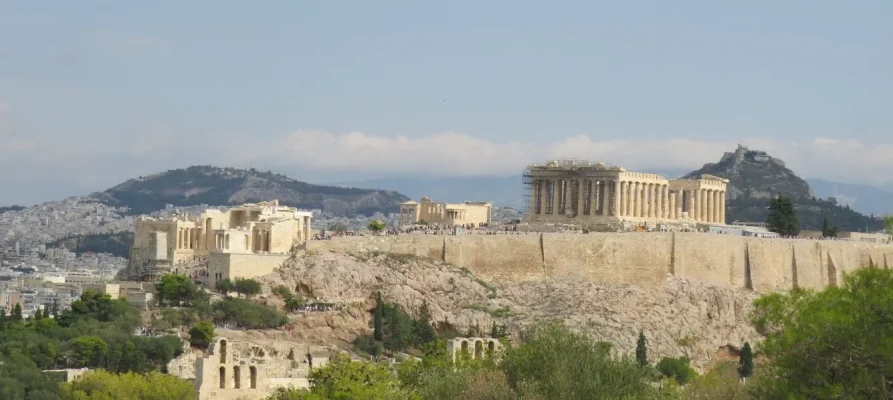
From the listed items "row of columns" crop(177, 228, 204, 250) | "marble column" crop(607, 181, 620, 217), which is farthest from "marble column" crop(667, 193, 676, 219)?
"row of columns" crop(177, 228, 204, 250)

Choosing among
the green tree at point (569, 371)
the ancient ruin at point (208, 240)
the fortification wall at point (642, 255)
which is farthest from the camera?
the fortification wall at point (642, 255)

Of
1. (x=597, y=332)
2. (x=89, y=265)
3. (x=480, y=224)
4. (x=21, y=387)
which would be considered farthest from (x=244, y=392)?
(x=89, y=265)

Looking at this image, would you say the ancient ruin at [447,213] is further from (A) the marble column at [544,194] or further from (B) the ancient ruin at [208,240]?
(B) the ancient ruin at [208,240]

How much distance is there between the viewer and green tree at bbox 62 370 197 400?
60.2 m

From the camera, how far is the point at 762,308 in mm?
47219

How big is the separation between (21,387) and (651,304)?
38458 mm

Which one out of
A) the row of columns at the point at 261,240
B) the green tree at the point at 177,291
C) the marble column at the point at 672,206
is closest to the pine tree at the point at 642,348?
the row of columns at the point at 261,240

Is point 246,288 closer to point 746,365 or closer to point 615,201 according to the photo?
point 746,365

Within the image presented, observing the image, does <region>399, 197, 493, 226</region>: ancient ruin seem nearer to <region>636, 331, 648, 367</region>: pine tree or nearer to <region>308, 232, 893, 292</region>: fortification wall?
<region>308, 232, 893, 292</region>: fortification wall

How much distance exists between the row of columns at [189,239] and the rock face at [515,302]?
554 cm

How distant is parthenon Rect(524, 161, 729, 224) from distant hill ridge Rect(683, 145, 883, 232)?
204ft

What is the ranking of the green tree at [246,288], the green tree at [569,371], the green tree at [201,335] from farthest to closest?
the green tree at [246,288] < the green tree at [201,335] < the green tree at [569,371]

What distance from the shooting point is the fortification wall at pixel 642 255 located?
3625 inches

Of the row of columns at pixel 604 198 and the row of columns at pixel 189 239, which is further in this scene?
the row of columns at pixel 604 198
